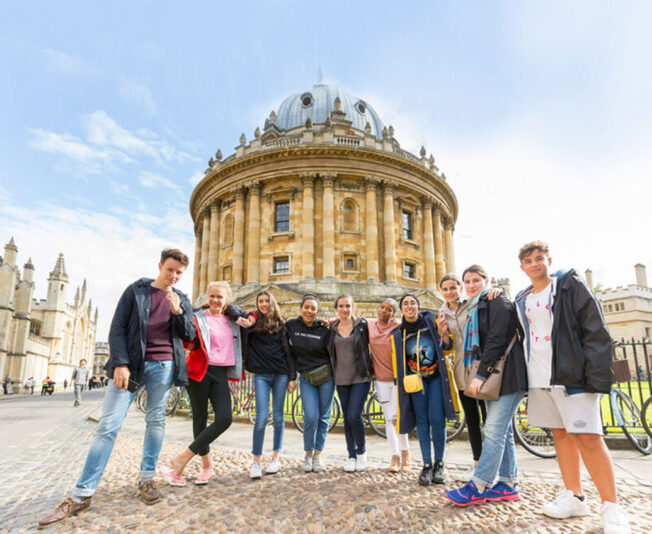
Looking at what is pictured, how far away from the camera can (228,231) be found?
3022 cm

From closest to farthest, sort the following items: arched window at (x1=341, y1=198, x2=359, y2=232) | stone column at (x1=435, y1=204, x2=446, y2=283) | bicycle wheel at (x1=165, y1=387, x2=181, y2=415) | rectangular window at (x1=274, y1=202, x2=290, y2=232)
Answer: bicycle wheel at (x1=165, y1=387, x2=181, y2=415)
arched window at (x1=341, y1=198, x2=359, y2=232)
rectangular window at (x1=274, y1=202, x2=290, y2=232)
stone column at (x1=435, y1=204, x2=446, y2=283)

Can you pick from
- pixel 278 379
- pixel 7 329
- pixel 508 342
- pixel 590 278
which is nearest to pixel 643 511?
pixel 508 342

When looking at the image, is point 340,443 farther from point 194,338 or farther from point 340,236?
point 340,236

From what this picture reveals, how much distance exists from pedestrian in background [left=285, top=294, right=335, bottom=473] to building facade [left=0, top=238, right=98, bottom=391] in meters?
32.6

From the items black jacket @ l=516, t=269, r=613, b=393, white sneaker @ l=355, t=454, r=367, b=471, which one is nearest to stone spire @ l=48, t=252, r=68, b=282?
white sneaker @ l=355, t=454, r=367, b=471

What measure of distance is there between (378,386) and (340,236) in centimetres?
2253

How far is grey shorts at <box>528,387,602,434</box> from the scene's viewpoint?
123 inches

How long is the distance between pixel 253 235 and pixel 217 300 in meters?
23.1

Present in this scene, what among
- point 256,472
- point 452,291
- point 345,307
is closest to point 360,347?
point 345,307

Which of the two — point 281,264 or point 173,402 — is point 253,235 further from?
point 173,402

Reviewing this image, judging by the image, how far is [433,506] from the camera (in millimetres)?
3463

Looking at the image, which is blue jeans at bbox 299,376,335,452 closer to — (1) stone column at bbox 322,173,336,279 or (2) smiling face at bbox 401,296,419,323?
(2) smiling face at bbox 401,296,419,323

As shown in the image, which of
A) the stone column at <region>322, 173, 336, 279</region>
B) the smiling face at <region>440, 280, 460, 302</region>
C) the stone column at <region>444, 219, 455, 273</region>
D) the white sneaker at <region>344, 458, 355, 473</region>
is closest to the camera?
the smiling face at <region>440, 280, 460, 302</region>

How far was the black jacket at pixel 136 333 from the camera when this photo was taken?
364cm
